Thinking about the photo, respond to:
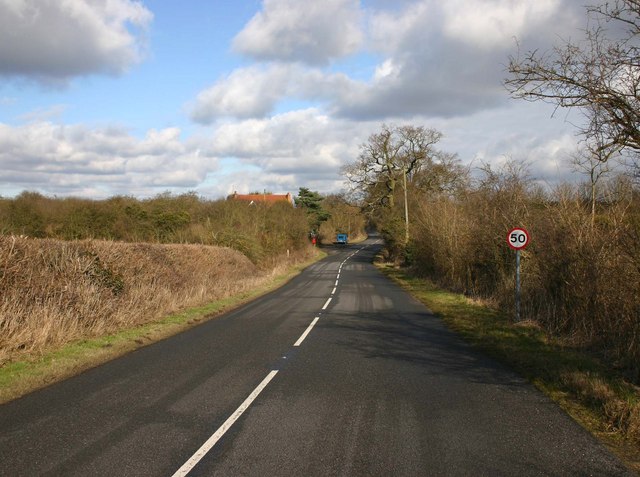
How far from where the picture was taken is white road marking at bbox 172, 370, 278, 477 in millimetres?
4406

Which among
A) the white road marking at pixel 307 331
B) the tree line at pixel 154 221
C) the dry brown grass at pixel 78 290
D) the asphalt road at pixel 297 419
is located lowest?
the white road marking at pixel 307 331

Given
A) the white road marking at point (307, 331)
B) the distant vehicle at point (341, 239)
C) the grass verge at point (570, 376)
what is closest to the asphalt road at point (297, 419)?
the grass verge at point (570, 376)

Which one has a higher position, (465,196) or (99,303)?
(465,196)

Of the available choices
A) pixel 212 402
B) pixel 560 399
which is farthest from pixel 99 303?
pixel 560 399

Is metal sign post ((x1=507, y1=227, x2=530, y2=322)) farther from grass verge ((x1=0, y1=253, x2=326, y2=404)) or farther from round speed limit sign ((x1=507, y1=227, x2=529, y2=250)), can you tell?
grass verge ((x1=0, y1=253, x2=326, y2=404))

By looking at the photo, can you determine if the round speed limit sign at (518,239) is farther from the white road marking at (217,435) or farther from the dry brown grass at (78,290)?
the dry brown grass at (78,290)

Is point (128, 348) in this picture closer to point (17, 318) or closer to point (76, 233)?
point (17, 318)

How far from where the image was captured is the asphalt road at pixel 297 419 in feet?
14.8

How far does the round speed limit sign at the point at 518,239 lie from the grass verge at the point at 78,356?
29.7 ft

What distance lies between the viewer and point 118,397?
6609mm

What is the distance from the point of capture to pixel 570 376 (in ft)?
24.0

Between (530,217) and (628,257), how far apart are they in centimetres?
755

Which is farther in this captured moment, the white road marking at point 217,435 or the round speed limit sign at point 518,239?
the round speed limit sign at point 518,239

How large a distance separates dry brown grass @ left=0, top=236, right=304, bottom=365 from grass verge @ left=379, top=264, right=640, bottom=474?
28.0ft
